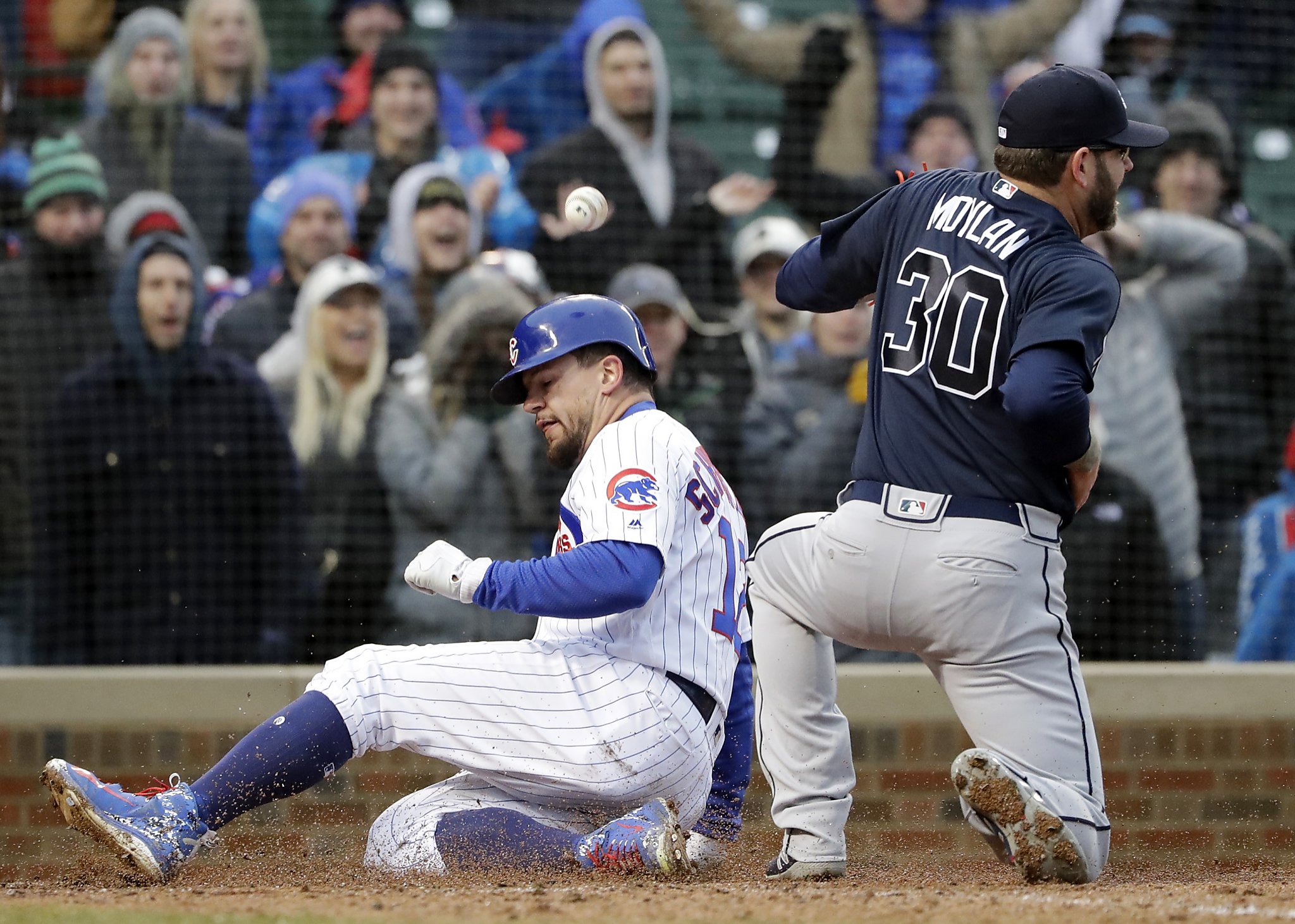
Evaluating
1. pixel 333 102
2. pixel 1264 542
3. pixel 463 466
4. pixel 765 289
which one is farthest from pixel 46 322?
pixel 1264 542

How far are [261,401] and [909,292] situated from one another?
300cm

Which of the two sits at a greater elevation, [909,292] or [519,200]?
[519,200]

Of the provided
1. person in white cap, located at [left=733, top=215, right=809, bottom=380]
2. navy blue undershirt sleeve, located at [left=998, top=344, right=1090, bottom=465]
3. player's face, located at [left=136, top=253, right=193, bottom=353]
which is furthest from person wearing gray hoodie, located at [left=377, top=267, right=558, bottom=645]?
navy blue undershirt sleeve, located at [left=998, top=344, right=1090, bottom=465]

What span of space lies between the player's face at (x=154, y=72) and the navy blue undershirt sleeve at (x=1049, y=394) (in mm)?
4327

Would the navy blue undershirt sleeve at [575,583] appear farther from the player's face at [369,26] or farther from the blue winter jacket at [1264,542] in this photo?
the player's face at [369,26]

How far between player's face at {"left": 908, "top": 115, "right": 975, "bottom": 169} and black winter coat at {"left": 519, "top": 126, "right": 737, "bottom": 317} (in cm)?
85

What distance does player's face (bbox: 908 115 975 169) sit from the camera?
20.1 feet

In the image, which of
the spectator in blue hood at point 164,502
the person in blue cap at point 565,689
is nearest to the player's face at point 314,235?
the spectator in blue hood at point 164,502

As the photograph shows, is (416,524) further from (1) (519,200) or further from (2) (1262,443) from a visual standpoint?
(2) (1262,443)

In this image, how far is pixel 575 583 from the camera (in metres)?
3.05

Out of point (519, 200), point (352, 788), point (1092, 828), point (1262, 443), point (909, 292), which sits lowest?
point (352, 788)

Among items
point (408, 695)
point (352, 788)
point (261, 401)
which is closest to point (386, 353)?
point (261, 401)

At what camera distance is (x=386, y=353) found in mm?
5648

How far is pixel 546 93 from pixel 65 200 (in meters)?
1.93
